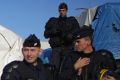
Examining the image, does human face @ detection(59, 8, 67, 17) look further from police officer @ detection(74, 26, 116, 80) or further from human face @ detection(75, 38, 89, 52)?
human face @ detection(75, 38, 89, 52)

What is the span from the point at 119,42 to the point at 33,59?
20.6ft

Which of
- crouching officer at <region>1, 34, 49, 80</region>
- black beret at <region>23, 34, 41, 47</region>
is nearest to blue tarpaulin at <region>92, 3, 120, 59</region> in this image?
black beret at <region>23, 34, 41, 47</region>

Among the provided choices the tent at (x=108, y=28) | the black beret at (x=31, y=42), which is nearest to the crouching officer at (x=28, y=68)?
the black beret at (x=31, y=42)

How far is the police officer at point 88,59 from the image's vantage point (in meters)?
6.25

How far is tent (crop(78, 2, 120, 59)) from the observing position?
40.4 feet

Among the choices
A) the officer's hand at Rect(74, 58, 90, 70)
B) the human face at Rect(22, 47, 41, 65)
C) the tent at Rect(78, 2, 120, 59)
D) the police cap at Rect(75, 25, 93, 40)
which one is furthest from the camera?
the tent at Rect(78, 2, 120, 59)

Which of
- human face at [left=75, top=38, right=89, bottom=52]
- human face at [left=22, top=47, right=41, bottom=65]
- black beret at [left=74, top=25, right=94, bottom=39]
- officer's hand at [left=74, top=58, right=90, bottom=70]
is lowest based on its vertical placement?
officer's hand at [left=74, top=58, right=90, bottom=70]

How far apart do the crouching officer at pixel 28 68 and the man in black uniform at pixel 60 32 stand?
2757 mm

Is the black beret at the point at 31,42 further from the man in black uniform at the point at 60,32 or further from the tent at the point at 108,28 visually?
the tent at the point at 108,28

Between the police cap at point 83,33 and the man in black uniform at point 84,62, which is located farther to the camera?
the police cap at point 83,33

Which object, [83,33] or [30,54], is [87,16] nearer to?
[83,33]

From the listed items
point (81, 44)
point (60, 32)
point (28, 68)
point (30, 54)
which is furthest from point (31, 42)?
point (60, 32)

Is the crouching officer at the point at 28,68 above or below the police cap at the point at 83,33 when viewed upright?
below

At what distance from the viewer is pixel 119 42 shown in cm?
1233
